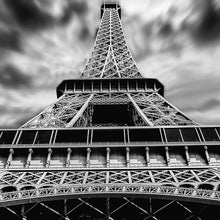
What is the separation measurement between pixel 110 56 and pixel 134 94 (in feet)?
48.8

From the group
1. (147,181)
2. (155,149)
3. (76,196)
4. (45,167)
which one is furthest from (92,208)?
(155,149)

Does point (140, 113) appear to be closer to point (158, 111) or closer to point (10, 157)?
point (158, 111)

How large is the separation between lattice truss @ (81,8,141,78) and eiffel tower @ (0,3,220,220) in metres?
14.7

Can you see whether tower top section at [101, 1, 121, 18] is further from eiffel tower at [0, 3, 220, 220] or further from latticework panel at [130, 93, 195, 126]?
eiffel tower at [0, 3, 220, 220]

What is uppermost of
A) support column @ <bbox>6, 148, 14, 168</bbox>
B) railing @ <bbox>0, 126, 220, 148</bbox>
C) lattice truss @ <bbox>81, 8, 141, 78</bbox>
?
lattice truss @ <bbox>81, 8, 141, 78</bbox>

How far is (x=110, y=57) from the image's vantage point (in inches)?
2069

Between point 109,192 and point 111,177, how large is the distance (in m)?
3.06

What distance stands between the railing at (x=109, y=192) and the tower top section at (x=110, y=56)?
29192 mm

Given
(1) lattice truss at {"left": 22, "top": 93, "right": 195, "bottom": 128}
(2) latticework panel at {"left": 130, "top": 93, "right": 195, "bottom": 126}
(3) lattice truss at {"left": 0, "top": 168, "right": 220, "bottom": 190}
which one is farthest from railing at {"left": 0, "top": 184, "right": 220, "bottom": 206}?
(2) latticework panel at {"left": 130, "top": 93, "right": 195, "bottom": 126}

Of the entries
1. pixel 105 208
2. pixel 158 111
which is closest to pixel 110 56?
pixel 158 111

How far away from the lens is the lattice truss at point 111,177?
1745cm

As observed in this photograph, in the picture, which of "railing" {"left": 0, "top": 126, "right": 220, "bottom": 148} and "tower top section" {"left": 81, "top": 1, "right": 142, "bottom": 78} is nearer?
"railing" {"left": 0, "top": 126, "right": 220, "bottom": 148}

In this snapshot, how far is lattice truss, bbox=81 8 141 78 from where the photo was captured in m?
46.4

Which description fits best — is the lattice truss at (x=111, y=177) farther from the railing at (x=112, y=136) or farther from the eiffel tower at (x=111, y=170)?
the railing at (x=112, y=136)
